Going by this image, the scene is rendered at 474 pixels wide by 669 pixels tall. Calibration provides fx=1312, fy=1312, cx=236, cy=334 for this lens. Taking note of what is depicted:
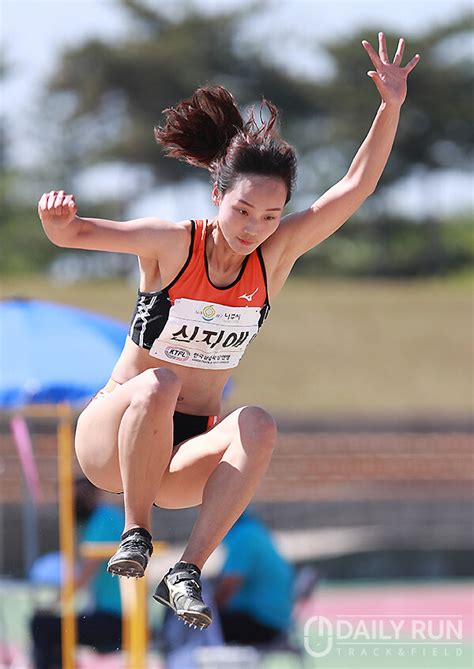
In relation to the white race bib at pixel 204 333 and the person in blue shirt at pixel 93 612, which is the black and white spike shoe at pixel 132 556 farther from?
the person in blue shirt at pixel 93 612

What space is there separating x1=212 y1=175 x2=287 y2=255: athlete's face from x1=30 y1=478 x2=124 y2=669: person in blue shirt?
317 cm

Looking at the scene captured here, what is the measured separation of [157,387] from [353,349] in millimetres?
20516

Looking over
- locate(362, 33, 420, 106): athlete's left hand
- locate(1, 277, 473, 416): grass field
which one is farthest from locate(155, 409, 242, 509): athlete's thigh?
locate(1, 277, 473, 416): grass field

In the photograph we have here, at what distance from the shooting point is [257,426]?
396 cm

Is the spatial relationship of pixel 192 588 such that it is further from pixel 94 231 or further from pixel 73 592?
pixel 73 592

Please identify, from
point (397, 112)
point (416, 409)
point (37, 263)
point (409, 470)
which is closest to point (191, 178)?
point (37, 263)

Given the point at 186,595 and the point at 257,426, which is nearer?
the point at 186,595

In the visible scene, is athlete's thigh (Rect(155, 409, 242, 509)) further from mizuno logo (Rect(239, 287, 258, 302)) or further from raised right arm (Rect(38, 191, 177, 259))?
raised right arm (Rect(38, 191, 177, 259))

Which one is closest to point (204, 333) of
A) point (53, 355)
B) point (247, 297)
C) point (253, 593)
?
point (247, 297)

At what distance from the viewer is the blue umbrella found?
21.9ft

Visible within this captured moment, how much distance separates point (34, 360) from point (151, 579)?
5942mm

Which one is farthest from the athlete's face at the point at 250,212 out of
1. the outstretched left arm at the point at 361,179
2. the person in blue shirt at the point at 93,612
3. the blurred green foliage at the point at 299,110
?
the blurred green foliage at the point at 299,110

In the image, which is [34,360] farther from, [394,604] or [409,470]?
[409,470]

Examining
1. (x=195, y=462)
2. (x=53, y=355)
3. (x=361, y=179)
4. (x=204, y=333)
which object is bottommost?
(x=195, y=462)
